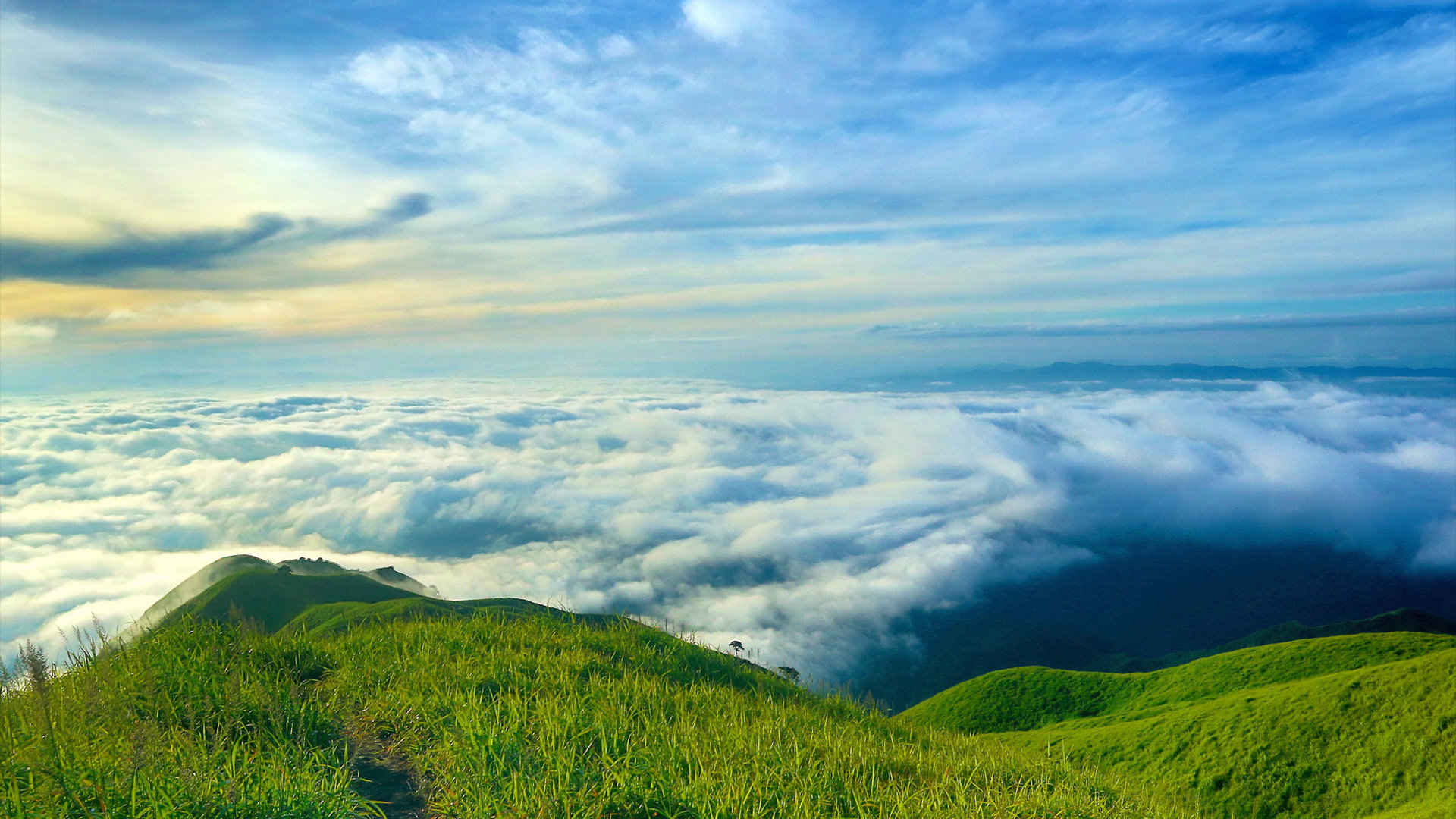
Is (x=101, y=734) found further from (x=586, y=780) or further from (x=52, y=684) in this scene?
(x=586, y=780)

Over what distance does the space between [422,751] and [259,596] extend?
104m

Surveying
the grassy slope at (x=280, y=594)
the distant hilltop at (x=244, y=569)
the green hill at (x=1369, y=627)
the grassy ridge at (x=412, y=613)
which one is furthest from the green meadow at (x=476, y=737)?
the green hill at (x=1369, y=627)

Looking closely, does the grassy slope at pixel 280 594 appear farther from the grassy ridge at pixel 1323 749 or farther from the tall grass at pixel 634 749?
the tall grass at pixel 634 749

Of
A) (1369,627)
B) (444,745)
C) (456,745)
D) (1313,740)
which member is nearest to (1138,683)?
(1313,740)

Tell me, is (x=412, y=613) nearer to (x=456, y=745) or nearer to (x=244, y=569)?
(x=456, y=745)

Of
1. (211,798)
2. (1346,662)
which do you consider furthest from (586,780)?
(1346,662)

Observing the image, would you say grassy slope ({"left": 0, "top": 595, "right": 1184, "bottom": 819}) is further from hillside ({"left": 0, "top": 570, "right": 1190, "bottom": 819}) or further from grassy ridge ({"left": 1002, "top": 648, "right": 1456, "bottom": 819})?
grassy ridge ({"left": 1002, "top": 648, "right": 1456, "bottom": 819})

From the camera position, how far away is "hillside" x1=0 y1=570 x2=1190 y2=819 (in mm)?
6348

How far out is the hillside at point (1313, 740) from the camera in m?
21.8

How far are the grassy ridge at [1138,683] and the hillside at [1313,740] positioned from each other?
0.16 m

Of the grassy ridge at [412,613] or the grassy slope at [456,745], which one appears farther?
the grassy ridge at [412,613]

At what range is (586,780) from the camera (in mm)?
6934

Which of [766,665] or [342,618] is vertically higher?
[766,665]

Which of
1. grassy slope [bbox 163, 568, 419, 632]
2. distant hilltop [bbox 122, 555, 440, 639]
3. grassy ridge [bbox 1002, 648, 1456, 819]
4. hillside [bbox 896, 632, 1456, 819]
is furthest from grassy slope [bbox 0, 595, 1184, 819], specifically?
distant hilltop [bbox 122, 555, 440, 639]
